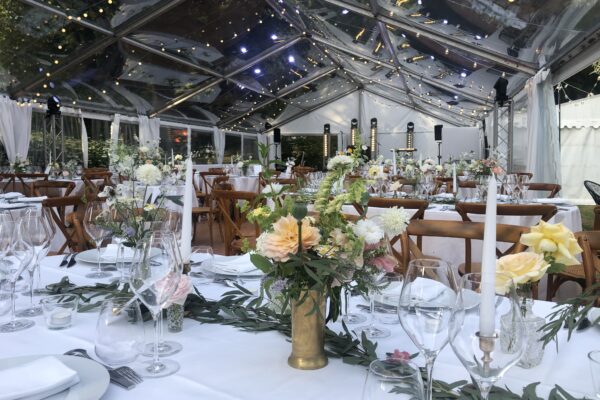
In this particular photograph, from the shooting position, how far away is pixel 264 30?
1291 centimetres

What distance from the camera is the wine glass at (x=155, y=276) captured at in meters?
0.87

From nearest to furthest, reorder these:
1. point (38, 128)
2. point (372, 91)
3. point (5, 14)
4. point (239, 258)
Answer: point (239, 258)
point (5, 14)
point (38, 128)
point (372, 91)

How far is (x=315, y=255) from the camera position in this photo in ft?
2.66

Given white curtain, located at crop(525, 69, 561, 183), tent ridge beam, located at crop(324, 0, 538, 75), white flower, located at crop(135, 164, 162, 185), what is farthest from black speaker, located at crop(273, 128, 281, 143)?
white flower, located at crop(135, 164, 162, 185)

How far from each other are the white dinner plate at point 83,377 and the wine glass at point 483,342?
54 cm

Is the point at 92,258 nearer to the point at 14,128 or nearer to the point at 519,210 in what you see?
the point at 519,210

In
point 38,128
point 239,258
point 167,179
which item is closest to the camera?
point 239,258

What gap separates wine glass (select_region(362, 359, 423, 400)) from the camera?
0.54 metres

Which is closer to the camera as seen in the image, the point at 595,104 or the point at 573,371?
the point at 573,371

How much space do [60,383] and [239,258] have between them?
3.08ft

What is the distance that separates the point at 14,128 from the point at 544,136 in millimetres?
10695

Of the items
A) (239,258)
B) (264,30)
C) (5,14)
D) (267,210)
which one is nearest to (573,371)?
(267,210)

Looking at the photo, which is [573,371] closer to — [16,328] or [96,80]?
[16,328]

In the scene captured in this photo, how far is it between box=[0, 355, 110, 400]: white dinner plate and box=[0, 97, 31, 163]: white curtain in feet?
35.6
